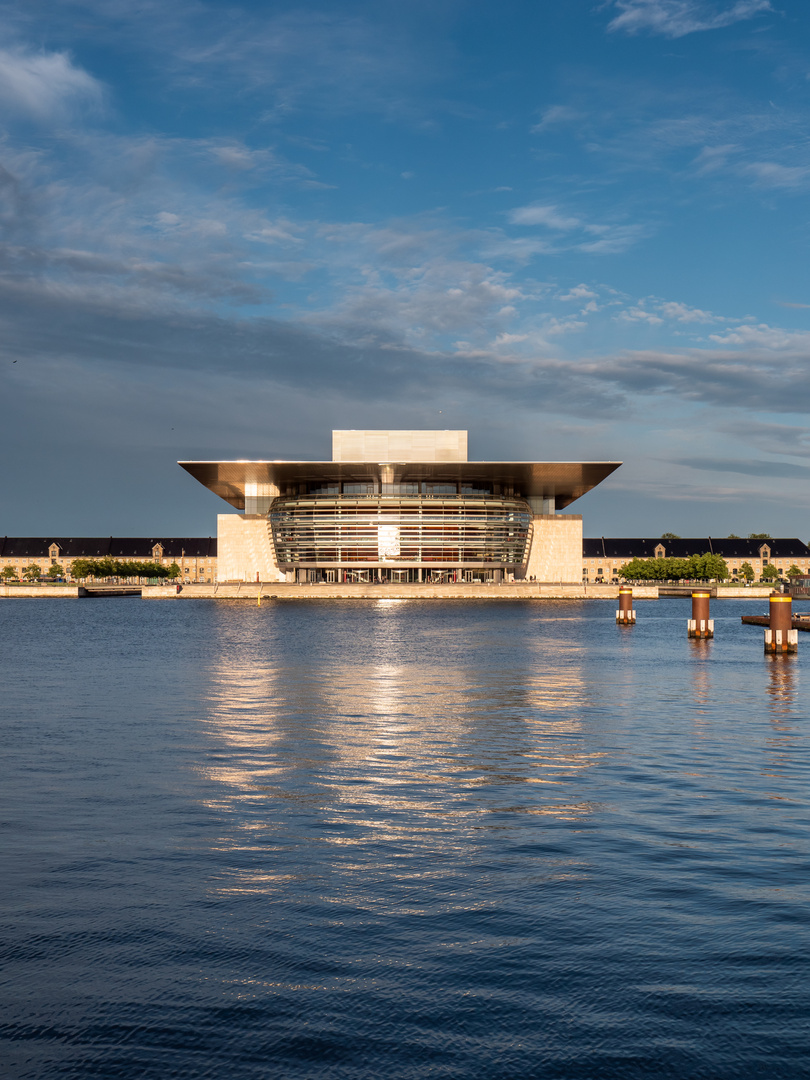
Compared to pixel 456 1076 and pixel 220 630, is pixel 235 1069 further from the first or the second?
pixel 220 630

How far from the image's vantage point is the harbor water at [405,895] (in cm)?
589

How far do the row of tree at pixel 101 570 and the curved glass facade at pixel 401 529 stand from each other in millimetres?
53113

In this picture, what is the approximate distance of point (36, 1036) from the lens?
5957mm

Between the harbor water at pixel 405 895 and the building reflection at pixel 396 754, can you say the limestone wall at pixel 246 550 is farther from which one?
the harbor water at pixel 405 895

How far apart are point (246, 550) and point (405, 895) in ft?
398

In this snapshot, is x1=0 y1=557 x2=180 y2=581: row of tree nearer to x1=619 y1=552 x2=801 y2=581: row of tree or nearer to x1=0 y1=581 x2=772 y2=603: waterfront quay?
x1=0 y1=581 x2=772 y2=603: waterfront quay

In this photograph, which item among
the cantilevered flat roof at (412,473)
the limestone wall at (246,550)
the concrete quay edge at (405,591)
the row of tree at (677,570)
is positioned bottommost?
the concrete quay edge at (405,591)

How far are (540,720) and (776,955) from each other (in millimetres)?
12088

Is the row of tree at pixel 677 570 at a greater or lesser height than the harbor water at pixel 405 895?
greater

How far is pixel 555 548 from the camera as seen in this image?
12544 centimetres

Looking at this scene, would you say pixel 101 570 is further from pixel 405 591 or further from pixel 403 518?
pixel 405 591

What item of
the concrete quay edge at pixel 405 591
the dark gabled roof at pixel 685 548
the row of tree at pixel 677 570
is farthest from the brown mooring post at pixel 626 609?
the dark gabled roof at pixel 685 548

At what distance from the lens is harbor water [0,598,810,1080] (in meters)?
5.89

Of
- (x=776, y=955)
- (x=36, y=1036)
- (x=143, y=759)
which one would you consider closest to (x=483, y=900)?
(x=776, y=955)
